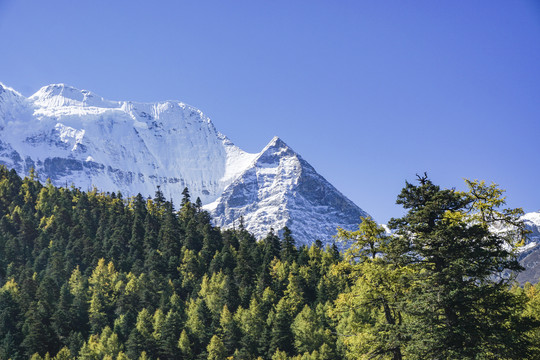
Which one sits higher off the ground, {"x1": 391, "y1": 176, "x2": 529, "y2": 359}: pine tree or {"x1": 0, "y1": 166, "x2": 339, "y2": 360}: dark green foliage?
{"x1": 0, "y1": 166, "x2": 339, "y2": 360}: dark green foliage

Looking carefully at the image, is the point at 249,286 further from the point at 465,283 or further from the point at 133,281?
the point at 465,283

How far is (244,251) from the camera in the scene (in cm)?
Result: 12912

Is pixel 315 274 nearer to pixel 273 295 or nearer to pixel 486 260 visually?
pixel 273 295

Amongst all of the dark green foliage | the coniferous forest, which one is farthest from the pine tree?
the dark green foliage

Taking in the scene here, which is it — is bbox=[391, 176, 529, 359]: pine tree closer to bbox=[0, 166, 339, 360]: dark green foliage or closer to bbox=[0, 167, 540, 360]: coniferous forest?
bbox=[0, 167, 540, 360]: coniferous forest

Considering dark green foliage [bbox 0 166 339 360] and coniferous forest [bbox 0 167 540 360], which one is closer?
coniferous forest [bbox 0 167 540 360]

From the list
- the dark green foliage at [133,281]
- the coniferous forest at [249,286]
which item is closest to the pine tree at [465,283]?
the coniferous forest at [249,286]

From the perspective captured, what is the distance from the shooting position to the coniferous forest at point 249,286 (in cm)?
2692

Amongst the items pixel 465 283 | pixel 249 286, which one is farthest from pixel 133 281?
pixel 465 283

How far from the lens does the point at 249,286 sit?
116312 mm

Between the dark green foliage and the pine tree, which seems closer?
the pine tree

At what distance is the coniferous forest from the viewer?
26.9 m

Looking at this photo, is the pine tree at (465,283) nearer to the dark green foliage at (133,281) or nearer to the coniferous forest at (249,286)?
the coniferous forest at (249,286)

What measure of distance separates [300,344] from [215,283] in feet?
99.1
